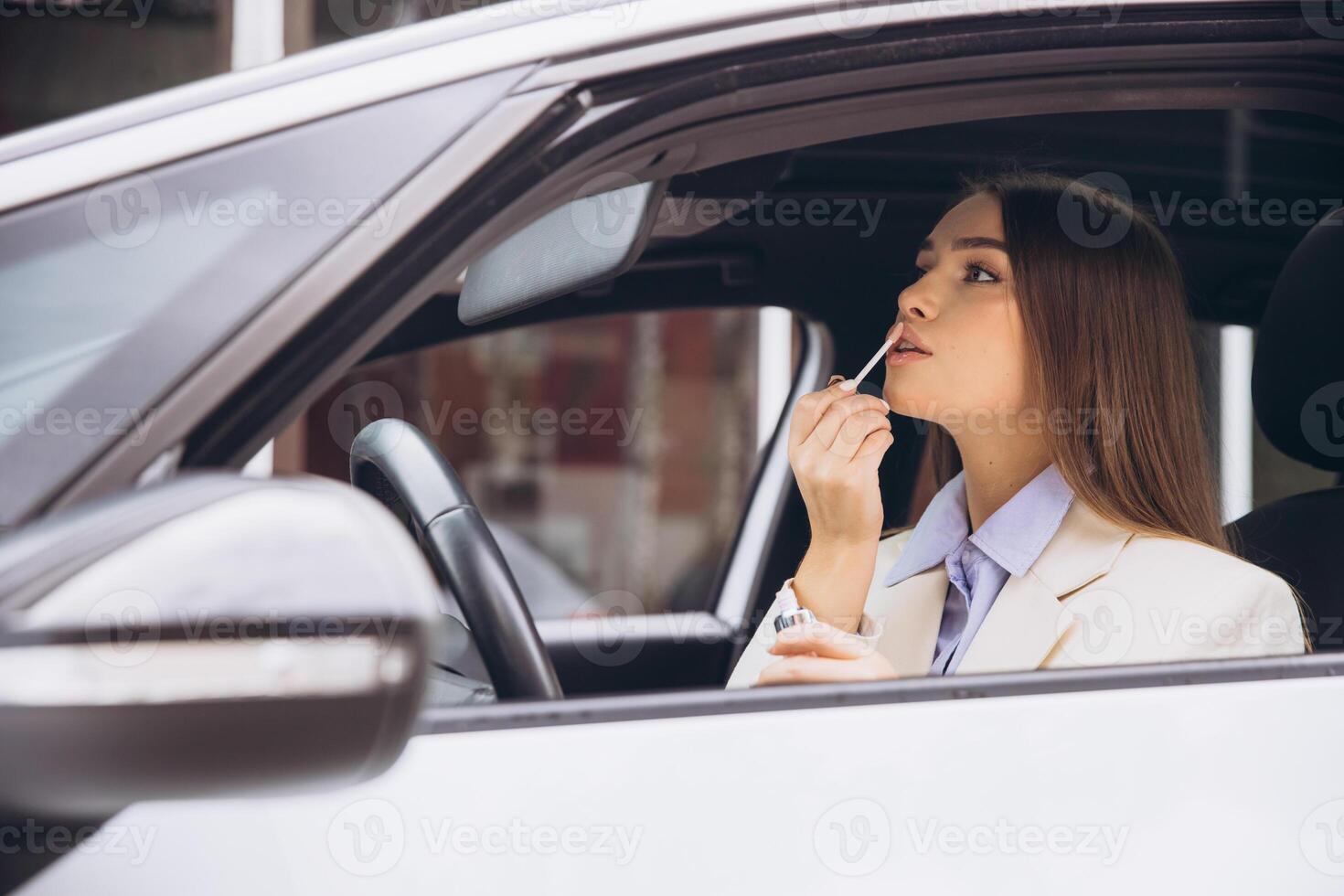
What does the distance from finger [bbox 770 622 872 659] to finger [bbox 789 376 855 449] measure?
50cm

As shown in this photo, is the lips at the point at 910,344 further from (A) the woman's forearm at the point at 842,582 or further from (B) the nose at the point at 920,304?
(A) the woman's forearm at the point at 842,582

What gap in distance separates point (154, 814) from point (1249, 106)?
4.35 feet

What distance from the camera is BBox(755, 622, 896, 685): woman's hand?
1127 millimetres

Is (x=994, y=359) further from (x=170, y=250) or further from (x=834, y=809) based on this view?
(x=170, y=250)

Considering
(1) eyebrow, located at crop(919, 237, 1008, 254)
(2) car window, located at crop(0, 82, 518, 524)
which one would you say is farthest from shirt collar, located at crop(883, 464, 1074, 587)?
(2) car window, located at crop(0, 82, 518, 524)

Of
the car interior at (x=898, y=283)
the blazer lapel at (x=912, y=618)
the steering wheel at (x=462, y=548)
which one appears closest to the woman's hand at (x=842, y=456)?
the blazer lapel at (x=912, y=618)

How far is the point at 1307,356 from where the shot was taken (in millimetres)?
1630

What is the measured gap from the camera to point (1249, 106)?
1.36m

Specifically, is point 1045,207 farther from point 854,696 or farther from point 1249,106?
point 854,696

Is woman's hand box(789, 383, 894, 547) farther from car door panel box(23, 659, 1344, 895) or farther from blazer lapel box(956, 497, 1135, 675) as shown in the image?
car door panel box(23, 659, 1344, 895)

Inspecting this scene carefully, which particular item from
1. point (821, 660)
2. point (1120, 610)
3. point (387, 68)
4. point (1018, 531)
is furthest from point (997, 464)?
point (387, 68)

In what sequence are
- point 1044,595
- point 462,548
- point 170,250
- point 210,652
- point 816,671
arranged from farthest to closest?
point 1044,595
point 462,548
point 816,671
point 170,250
point 210,652

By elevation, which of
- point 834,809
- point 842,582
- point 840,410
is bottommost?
point 834,809

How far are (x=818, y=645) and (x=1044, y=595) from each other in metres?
0.39
